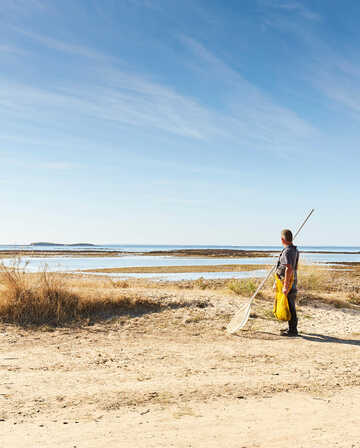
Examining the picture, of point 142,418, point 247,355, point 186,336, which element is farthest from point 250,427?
point 186,336

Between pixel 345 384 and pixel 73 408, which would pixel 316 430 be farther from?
pixel 73 408

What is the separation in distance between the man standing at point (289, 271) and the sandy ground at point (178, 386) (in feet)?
1.43

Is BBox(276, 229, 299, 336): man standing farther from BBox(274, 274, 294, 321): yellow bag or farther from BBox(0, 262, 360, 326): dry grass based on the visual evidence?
BBox(0, 262, 360, 326): dry grass

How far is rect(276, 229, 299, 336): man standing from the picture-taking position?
8172mm

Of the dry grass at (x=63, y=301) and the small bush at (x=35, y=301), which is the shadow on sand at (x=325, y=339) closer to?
the dry grass at (x=63, y=301)

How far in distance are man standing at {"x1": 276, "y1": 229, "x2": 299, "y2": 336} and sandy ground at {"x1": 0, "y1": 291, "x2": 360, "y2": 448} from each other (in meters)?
0.44

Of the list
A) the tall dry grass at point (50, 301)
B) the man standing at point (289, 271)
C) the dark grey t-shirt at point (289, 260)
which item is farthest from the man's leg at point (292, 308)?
the tall dry grass at point (50, 301)

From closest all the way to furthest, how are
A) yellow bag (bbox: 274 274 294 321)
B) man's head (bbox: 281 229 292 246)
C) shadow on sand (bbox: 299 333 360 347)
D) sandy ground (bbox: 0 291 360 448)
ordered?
sandy ground (bbox: 0 291 360 448)
shadow on sand (bbox: 299 333 360 347)
yellow bag (bbox: 274 274 294 321)
man's head (bbox: 281 229 292 246)

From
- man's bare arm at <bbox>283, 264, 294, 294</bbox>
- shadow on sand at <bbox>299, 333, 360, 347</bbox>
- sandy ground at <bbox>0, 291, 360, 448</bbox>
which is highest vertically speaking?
man's bare arm at <bbox>283, 264, 294, 294</bbox>

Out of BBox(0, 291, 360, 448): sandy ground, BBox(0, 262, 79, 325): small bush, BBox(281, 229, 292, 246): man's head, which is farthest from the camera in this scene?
BBox(0, 262, 79, 325): small bush

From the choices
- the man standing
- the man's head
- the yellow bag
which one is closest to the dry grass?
the yellow bag

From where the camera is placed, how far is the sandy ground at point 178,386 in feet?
13.1

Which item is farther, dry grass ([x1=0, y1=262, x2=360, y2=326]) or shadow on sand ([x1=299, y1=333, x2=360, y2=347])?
dry grass ([x1=0, y1=262, x2=360, y2=326])

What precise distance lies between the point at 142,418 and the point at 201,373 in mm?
1770
